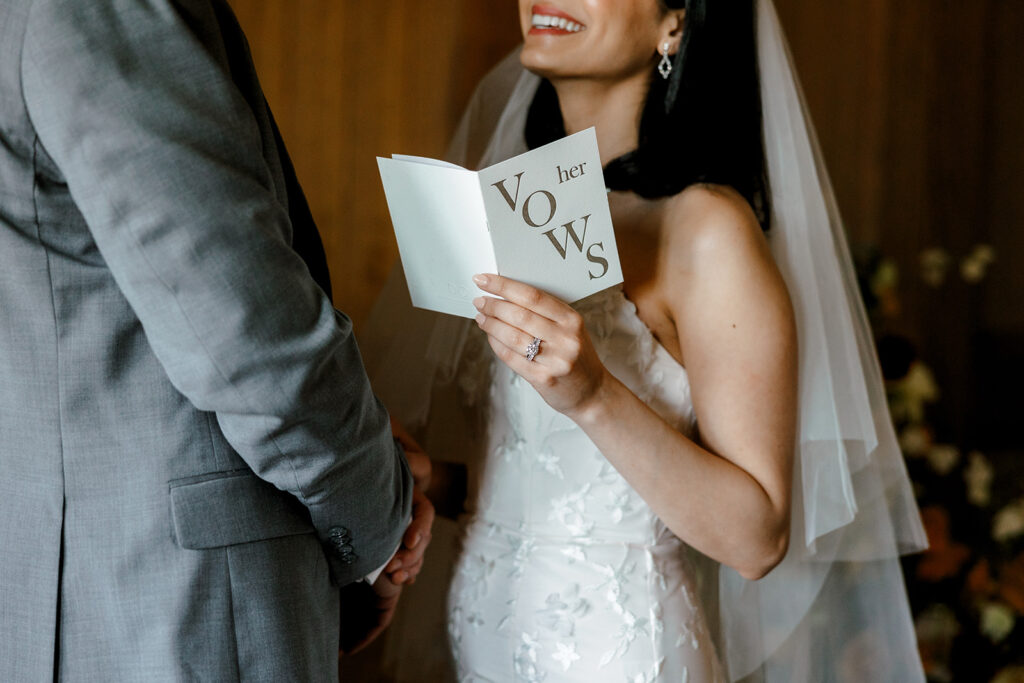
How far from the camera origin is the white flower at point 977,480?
2713mm

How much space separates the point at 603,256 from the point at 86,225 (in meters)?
0.65

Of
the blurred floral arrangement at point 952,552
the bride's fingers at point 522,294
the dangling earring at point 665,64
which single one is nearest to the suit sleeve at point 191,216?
the bride's fingers at point 522,294

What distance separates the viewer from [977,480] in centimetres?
273

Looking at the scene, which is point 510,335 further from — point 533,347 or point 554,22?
point 554,22

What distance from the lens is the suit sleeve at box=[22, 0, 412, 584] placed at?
898mm

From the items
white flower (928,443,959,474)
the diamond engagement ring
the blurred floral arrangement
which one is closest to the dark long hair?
the diamond engagement ring

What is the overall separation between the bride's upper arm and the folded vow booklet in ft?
0.92

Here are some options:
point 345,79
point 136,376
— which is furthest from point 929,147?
point 136,376

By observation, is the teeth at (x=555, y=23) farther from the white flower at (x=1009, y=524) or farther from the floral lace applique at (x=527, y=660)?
the white flower at (x=1009, y=524)

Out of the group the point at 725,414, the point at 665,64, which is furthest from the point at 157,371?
the point at 665,64

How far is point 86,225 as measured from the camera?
39.9 inches

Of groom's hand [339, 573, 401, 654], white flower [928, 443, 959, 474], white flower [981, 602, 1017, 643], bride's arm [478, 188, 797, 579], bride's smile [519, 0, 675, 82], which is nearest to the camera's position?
bride's arm [478, 188, 797, 579]

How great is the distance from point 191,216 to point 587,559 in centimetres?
94

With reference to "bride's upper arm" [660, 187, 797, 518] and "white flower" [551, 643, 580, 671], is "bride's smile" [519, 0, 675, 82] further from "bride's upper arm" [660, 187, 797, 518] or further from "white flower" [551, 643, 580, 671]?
"white flower" [551, 643, 580, 671]
